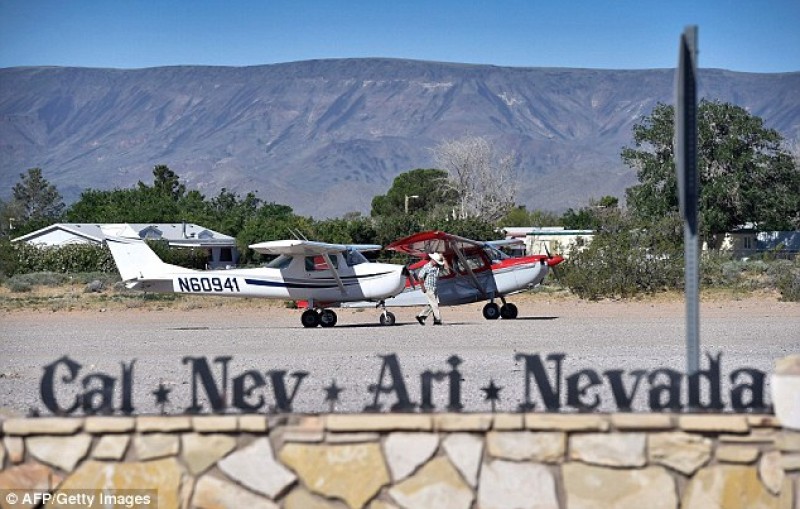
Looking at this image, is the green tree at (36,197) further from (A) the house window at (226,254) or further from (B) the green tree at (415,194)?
(A) the house window at (226,254)

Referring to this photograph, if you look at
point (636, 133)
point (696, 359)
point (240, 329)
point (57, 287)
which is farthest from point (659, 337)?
point (636, 133)

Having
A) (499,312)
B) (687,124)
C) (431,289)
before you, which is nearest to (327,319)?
(431,289)

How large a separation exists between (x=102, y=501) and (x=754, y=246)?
6472cm

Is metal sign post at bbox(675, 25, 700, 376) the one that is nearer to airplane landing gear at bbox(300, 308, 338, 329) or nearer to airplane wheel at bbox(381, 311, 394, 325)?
airplane wheel at bbox(381, 311, 394, 325)

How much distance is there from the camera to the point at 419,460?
6078 mm

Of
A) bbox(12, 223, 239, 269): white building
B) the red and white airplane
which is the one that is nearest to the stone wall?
the red and white airplane

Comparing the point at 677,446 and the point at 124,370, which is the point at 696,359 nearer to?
the point at 677,446

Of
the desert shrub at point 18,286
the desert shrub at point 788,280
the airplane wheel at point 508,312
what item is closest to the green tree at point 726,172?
the desert shrub at point 788,280

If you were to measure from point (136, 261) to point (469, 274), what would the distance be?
7.43m

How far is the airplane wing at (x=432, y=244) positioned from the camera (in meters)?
26.8

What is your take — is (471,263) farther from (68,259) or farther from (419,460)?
(68,259)

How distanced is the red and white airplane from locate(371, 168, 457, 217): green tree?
3189 inches

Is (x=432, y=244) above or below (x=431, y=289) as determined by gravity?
above

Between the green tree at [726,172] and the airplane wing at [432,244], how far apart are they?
36.5 m
